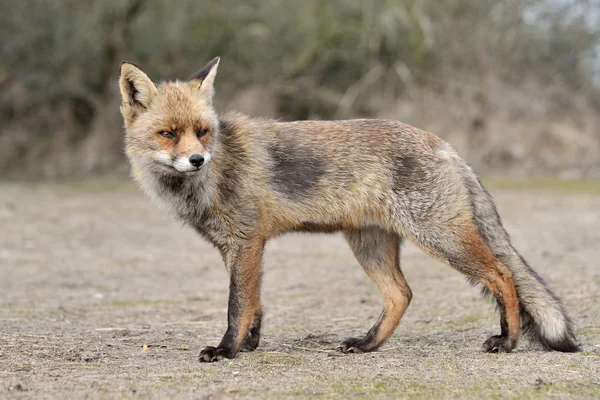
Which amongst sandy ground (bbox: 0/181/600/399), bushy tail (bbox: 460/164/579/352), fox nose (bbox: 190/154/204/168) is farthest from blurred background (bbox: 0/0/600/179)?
fox nose (bbox: 190/154/204/168)

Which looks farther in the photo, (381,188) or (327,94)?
(327,94)

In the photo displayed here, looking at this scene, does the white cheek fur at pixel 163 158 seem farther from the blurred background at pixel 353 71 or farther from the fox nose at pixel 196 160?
the blurred background at pixel 353 71

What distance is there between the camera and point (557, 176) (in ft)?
60.9

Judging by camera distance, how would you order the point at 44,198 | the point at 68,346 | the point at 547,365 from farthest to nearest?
the point at 44,198 < the point at 68,346 < the point at 547,365

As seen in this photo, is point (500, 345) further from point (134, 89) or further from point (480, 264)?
point (134, 89)

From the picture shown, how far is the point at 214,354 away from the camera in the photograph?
5.30 metres

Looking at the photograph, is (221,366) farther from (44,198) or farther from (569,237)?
(44,198)

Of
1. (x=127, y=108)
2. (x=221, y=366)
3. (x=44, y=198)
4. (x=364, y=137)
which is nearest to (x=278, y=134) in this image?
(x=364, y=137)

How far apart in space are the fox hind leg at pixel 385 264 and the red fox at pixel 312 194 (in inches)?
1.2

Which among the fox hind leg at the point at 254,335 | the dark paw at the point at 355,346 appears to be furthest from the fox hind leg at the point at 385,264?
the fox hind leg at the point at 254,335

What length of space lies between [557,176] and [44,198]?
11.1 meters

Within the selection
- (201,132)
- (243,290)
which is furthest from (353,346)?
(201,132)

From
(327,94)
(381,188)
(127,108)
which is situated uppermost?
(327,94)

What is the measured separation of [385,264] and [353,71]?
14.5 m
